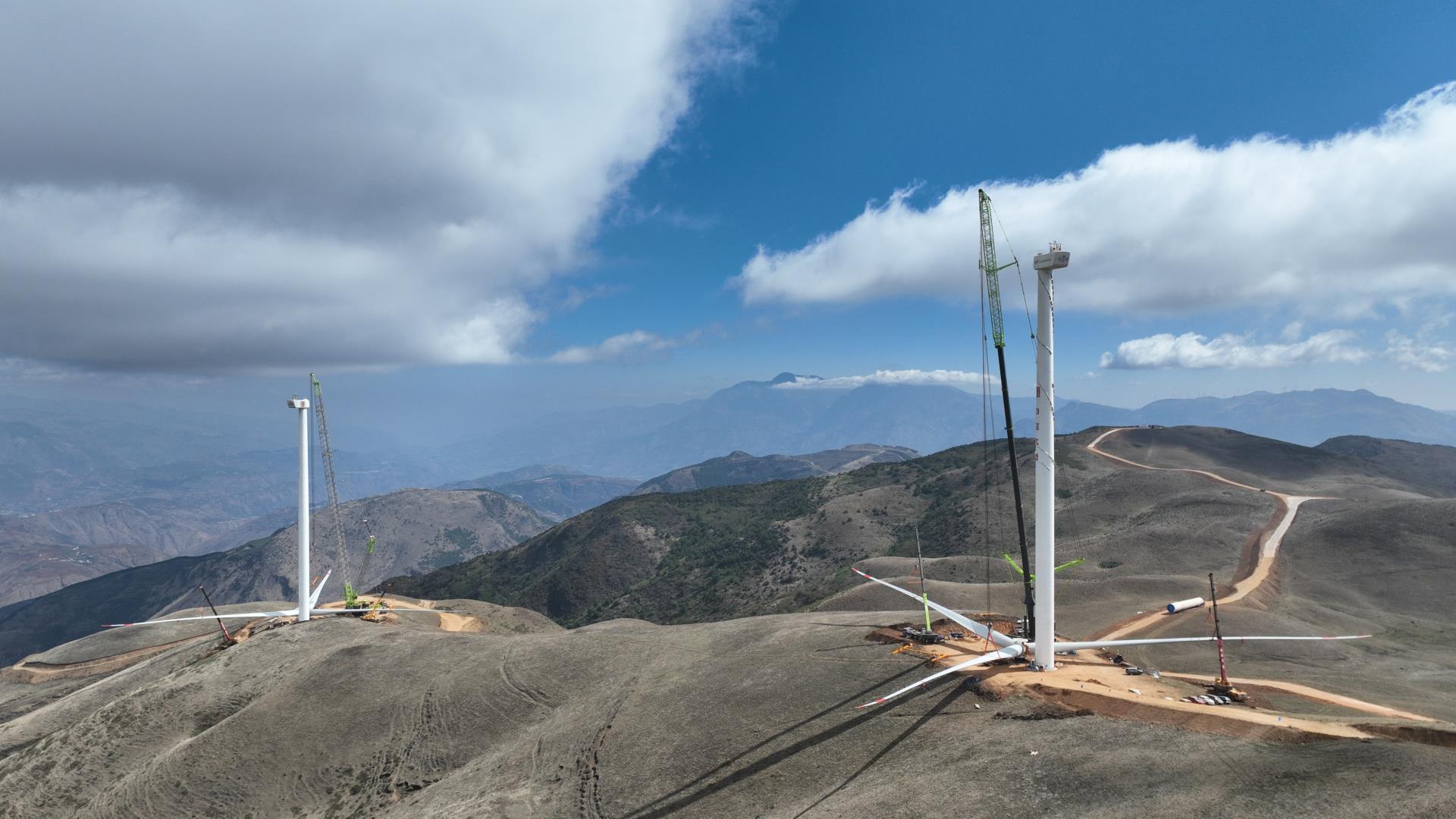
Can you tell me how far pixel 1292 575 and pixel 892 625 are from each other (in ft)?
220

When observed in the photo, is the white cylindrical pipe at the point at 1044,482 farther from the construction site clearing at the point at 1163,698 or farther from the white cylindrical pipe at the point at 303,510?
the white cylindrical pipe at the point at 303,510

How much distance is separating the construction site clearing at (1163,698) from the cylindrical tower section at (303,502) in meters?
62.7

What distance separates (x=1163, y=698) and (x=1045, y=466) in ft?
37.1

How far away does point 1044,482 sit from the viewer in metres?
32.3

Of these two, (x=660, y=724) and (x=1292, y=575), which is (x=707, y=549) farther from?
(x=660, y=724)

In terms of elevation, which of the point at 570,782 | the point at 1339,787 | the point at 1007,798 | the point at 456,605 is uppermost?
the point at 1339,787

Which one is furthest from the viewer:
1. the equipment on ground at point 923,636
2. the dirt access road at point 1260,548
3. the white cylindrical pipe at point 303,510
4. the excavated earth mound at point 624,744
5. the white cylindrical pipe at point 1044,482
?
the white cylindrical pipe at point 303,510

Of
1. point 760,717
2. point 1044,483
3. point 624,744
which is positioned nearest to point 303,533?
point 624,744

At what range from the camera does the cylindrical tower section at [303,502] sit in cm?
6931

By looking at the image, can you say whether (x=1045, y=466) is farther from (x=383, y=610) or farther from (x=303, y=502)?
(x=383, y=610)

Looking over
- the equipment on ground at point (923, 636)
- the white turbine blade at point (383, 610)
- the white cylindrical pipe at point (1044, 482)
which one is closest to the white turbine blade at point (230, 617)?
the white turbine blade at point (383, 610)

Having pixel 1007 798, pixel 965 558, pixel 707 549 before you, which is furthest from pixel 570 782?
pixel 707 549

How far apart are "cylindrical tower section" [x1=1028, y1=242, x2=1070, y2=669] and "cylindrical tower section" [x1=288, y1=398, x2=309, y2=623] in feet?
236

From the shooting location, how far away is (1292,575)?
77562mm
